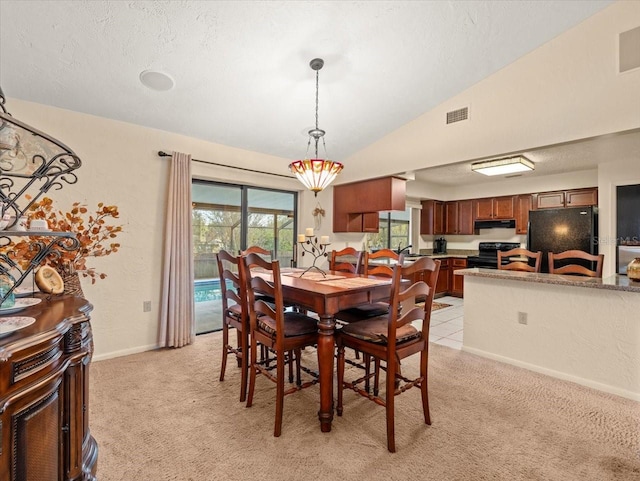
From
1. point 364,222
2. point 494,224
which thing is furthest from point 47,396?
point 494,224

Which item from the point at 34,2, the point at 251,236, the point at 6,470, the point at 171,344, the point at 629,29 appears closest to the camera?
the point at 6,470

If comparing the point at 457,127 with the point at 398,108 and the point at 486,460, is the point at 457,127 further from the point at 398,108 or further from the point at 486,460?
the point at 486,460

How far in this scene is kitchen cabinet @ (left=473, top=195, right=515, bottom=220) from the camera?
586cm

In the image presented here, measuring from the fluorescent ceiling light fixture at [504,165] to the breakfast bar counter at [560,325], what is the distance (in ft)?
4.71

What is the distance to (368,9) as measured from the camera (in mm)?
2336

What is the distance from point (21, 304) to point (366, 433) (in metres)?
1.92

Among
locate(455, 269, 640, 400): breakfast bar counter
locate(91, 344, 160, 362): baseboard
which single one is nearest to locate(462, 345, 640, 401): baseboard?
locate(455, 269, 640, 400): breakfast bar counter

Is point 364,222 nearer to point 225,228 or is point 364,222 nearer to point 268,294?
point 225,228

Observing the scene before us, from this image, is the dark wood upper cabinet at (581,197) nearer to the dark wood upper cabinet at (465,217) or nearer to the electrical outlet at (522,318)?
the dark wood upper cabinet at (465,217)

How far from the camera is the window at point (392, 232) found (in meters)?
6.32

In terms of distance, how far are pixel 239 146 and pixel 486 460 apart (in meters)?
3.93

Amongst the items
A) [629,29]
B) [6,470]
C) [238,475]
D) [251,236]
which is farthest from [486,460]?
[251,236]

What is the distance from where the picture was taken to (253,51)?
2.60m

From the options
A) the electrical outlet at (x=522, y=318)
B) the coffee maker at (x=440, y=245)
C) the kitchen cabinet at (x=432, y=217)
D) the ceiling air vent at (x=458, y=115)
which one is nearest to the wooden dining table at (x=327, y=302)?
the electrical outlet at (x=522, y=318)
